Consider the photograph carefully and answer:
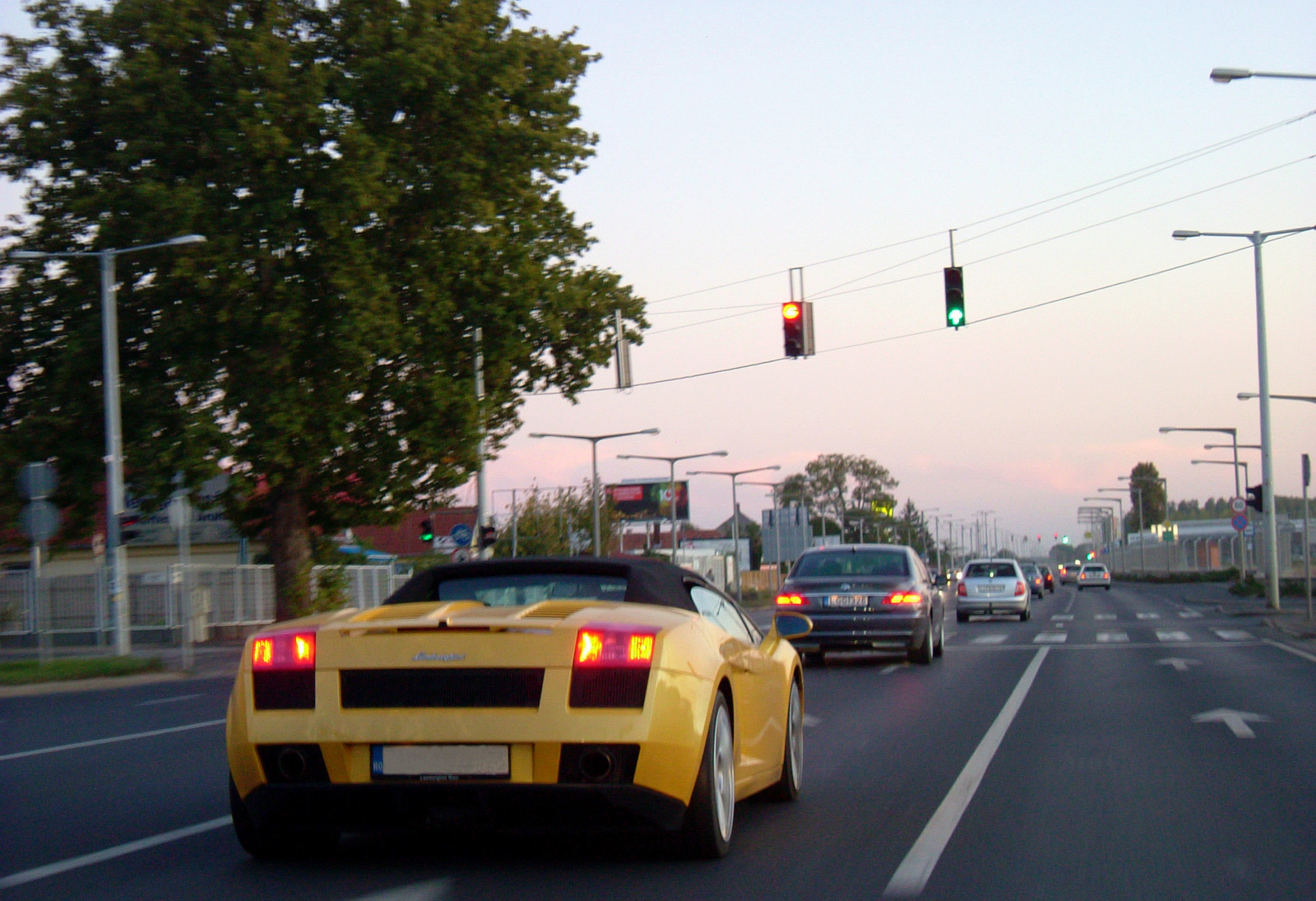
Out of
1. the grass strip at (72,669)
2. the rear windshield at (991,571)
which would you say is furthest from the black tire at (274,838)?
the rear windshield at (991,571)

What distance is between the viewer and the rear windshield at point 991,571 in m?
37.3

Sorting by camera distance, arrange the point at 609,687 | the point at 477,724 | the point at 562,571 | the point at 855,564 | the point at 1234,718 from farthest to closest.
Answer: the point at 855,564
the point at 1234,718
the point at 562,571
the point at 609,687
the point at 477,724

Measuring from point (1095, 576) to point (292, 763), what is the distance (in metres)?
84.2

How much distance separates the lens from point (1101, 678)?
1800cm

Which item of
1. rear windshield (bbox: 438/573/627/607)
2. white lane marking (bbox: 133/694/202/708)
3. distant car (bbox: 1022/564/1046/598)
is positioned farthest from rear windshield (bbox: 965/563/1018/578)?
rear windshield (bbox: 438/573/627/607)

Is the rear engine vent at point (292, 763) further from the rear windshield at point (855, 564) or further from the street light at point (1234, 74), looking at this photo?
the street light at point (1234, 74)

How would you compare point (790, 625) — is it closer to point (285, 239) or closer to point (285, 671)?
point (285, 671)

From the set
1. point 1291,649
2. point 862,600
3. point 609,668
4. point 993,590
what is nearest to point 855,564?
point 862,600

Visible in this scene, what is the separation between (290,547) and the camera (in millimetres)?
30953

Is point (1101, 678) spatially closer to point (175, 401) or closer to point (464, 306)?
point (464, 306)

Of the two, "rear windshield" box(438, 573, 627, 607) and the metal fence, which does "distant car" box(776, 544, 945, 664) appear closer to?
"rear windshield" box(438, 573, 627, 607)

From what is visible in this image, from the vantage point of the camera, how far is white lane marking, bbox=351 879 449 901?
5770 mm

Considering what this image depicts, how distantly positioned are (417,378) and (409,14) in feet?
22.1

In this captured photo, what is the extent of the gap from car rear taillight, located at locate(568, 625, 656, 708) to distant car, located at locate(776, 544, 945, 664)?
1425 centimetres
